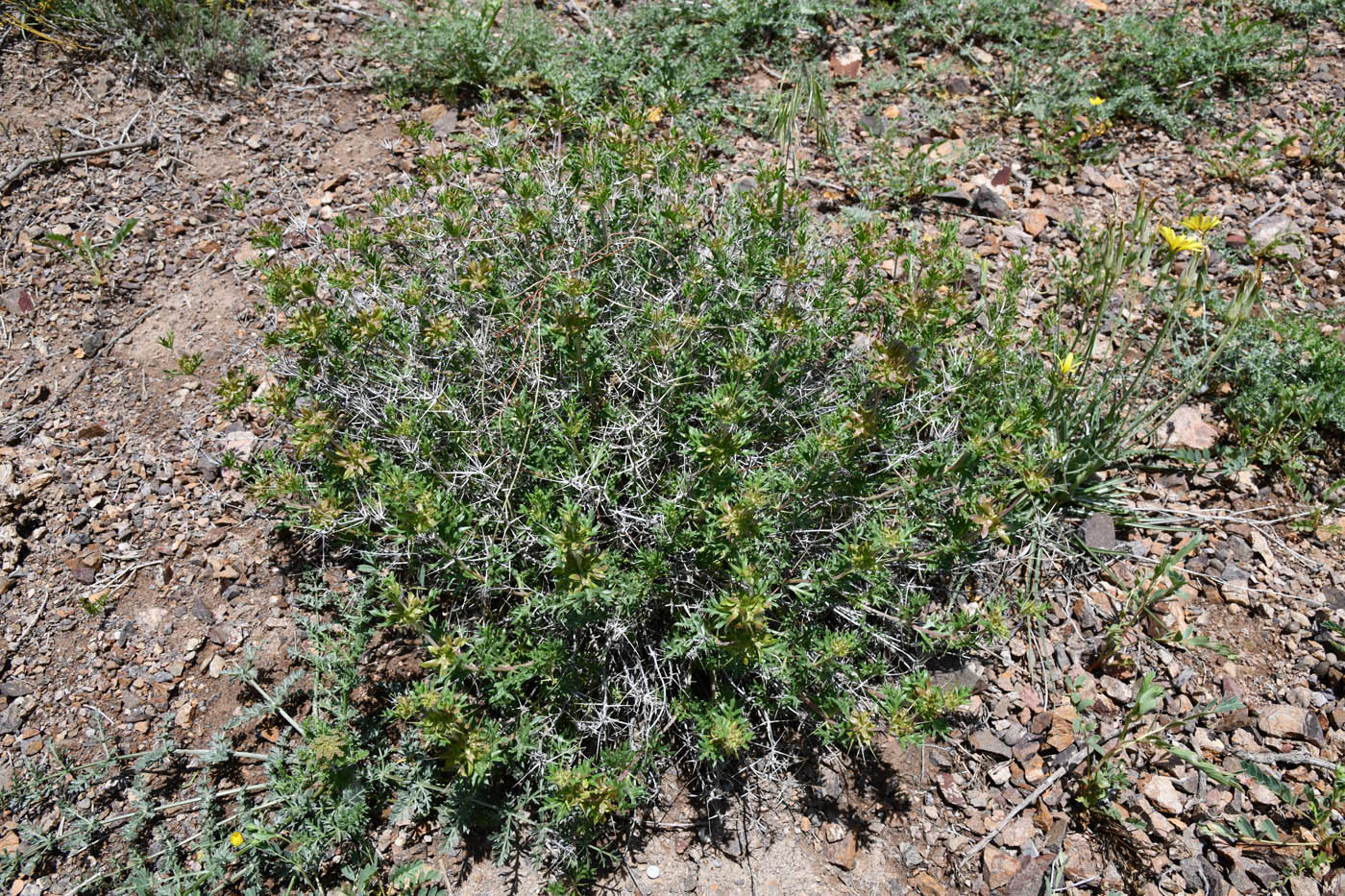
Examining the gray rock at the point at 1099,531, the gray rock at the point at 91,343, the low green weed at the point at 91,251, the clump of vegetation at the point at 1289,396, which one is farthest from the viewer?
the low green weed at the point at 91,251

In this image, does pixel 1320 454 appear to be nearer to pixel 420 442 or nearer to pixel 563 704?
pixel 563 704

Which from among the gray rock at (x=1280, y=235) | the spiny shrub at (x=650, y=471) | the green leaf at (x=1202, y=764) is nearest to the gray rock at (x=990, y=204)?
the spiny shrub at (x=650, y=471)

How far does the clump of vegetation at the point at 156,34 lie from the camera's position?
16.1 ft

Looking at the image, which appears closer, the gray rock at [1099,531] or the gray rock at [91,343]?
the gray rock at [1099,531]

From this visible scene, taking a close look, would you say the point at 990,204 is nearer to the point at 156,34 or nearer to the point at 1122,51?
the point at 1122,51

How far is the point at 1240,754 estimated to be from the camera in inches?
120

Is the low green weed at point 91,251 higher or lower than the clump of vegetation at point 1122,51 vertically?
lower

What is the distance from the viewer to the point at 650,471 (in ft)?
10.4

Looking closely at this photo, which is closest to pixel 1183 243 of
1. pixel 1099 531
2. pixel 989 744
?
pixel 1099 531

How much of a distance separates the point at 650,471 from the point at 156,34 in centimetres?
419

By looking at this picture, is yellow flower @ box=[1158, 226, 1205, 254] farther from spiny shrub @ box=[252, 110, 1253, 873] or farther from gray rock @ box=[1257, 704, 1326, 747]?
gray rock @ box=[1257, 704, 1326, 747]

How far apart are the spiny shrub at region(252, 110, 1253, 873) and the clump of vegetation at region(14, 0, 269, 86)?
7.53 feet

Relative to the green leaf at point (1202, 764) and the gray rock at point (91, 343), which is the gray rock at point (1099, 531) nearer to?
the green leaf at point (1202, 764)

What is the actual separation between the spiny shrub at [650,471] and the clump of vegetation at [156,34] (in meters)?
2.30
